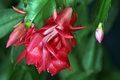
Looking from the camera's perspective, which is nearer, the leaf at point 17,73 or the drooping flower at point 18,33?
the drooping flower at point 18,33

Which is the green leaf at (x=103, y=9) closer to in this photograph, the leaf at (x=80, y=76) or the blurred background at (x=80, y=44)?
the blurred background at (x=80, y=44)

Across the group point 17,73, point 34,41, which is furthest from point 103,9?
point 17,73

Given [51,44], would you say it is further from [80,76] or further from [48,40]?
[80,76]

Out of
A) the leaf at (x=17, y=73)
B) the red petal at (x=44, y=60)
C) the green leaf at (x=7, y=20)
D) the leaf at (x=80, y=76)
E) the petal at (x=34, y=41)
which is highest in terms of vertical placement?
the petal at (x=34, y=41)

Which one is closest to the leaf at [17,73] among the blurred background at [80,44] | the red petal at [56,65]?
the blurred background at [80,44]

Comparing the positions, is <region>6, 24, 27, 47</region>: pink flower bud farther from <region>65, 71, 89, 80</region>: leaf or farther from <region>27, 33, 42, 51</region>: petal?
<region>65, 71, 89, 80</region>: leaf

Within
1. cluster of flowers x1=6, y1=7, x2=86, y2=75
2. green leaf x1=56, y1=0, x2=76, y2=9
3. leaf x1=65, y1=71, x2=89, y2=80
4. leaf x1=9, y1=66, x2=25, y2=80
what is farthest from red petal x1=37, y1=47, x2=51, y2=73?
leaf x1=65, y1=71, x2=89, y2=80

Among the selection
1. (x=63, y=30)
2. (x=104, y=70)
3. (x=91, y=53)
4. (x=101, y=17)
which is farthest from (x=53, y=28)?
(x=104, y=70)

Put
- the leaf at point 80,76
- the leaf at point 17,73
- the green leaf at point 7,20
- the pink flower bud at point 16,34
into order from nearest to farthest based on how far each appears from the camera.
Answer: the pink flower bud at point 16,34 < the green leaf at point 7,20 < the leaf at point 17,73 < the leaf at point 80,76
